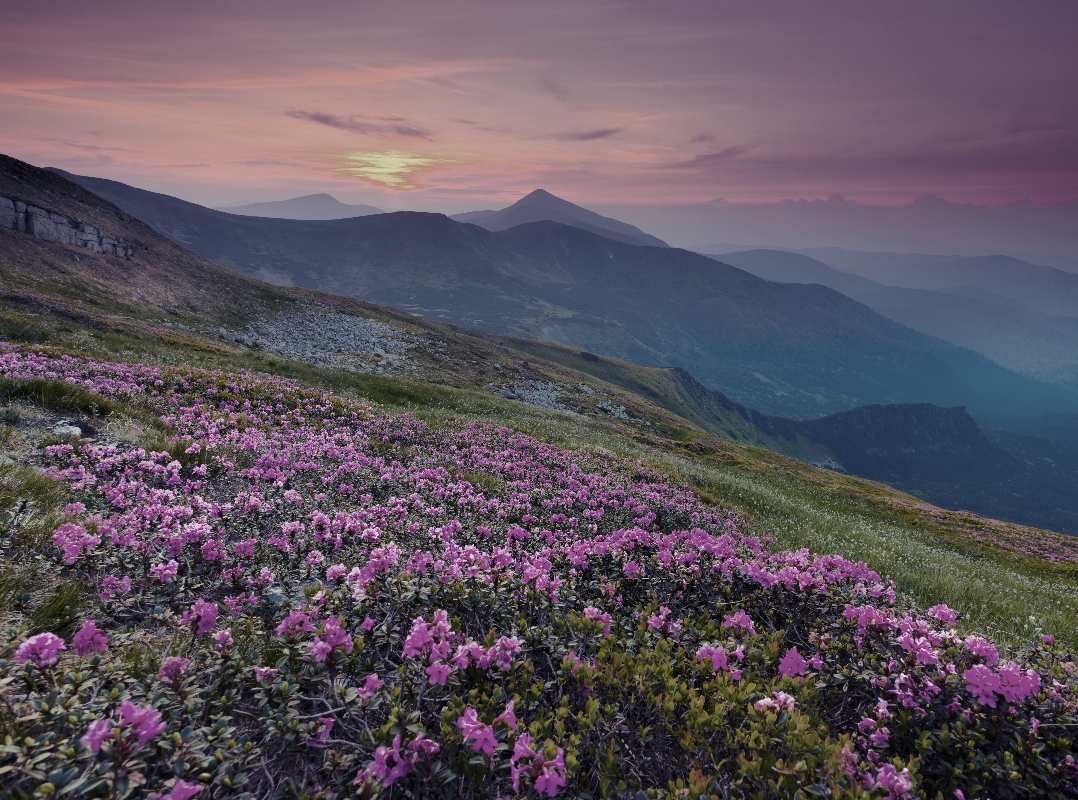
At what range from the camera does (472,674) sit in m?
3.68

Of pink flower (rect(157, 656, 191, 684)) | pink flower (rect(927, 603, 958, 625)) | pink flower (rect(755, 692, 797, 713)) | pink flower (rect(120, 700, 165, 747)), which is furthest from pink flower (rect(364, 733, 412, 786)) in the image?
pink flower (rect(927, 603, 958, 625))

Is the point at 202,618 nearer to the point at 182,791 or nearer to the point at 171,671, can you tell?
the point at 171,671

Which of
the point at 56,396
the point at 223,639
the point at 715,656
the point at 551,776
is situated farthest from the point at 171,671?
the point at 56,396

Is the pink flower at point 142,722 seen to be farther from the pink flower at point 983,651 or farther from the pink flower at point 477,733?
the pink flower at point 983,651

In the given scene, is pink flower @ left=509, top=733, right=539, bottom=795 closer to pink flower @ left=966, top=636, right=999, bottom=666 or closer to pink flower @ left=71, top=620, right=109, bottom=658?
pink flower @ left=71, top=620, right=109, bottom=658

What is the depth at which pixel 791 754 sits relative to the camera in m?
3.26

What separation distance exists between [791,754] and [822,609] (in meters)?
2.64

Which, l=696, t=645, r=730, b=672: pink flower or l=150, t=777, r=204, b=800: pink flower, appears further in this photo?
l=696, t=645, r=730, b=672: pink flower

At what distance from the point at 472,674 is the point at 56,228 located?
257 feet

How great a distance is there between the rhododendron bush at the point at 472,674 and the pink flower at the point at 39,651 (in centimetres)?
2

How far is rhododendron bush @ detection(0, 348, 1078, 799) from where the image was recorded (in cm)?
282

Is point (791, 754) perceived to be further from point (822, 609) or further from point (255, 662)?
point (255, 662)

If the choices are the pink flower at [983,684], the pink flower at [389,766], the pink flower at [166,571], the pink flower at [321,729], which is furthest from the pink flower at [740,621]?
the pink flower at [166,571]

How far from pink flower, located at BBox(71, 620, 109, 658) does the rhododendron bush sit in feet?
0.07
